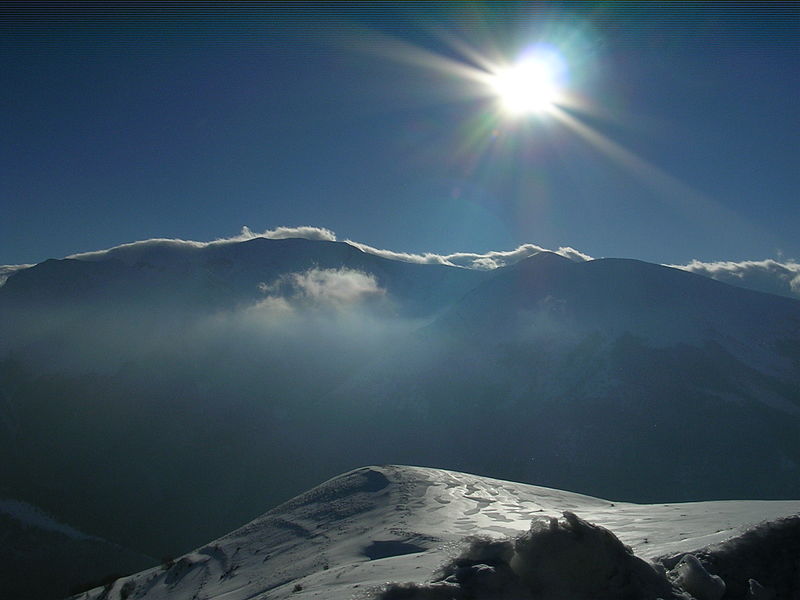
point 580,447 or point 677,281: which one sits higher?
point 677,281

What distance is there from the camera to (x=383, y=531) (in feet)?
93.5

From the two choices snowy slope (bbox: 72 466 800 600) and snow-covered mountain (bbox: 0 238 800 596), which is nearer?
snowy slope (bbox: 72 466 800 600)

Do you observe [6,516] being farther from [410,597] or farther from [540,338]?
[410,597]

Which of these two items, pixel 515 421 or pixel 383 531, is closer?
pixel 383 531

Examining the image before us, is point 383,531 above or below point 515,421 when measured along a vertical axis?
below

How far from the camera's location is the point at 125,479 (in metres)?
169

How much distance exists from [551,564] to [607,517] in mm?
20100

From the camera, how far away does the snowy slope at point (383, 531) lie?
63.8 ft

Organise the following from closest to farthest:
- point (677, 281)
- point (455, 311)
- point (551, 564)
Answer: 1. point (551, 564)
2. point (677, 281)
3. point (455, 311)

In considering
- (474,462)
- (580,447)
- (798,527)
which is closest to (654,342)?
(580,447)

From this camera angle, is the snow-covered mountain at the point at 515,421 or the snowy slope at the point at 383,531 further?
the snow-covered mountain at the point at 515,421

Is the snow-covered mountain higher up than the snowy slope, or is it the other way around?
the snow-covered mountain

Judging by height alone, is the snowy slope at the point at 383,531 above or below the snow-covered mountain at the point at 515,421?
below

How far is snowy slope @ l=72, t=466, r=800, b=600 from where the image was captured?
19438 mm
